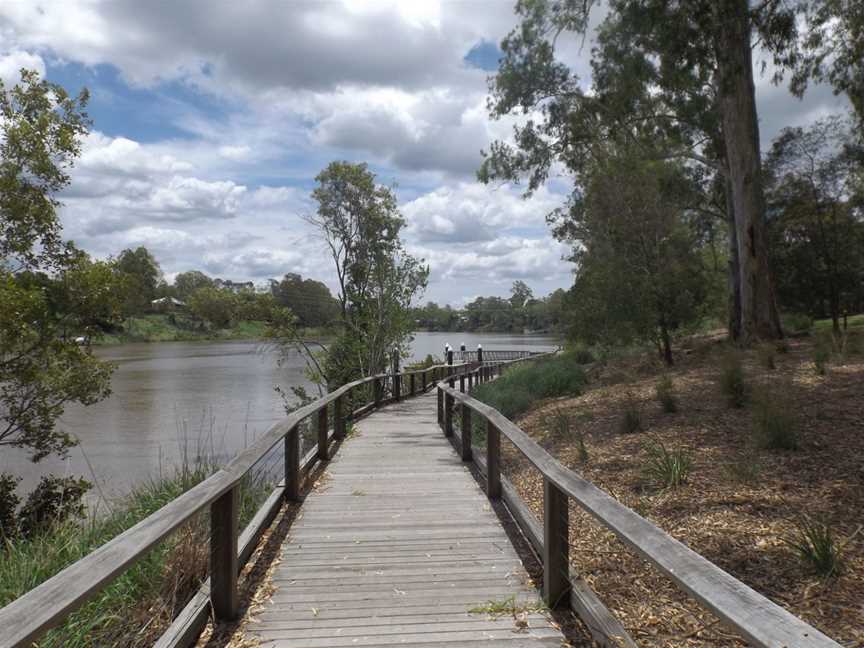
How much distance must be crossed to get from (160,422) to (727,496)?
66.8 feet

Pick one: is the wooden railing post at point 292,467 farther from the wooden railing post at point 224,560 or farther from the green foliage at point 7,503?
the green foliage at point 7,503

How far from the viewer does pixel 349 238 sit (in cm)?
2028

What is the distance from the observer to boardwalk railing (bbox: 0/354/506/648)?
181 cm

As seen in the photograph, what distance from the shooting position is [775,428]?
19.4 feet

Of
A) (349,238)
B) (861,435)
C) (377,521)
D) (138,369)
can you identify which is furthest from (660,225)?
(138,369)

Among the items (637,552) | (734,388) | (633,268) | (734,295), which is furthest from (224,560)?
(734,295)

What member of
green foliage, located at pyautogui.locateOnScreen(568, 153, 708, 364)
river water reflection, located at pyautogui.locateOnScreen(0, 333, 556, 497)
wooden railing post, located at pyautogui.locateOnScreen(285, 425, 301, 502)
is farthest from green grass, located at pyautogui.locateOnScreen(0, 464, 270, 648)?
green foliage, located at pyautogui.locateOnScreen(568, 153, 708, 364)

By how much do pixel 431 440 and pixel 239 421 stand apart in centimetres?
1314

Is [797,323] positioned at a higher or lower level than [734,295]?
lower

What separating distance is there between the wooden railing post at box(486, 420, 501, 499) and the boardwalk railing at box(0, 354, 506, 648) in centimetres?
167

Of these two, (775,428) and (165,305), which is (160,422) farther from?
(165,305)

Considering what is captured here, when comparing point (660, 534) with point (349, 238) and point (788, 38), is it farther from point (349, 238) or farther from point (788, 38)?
point (349, 238)

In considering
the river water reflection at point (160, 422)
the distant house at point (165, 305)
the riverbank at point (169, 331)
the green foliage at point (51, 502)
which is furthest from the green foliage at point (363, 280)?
the distant house at point (165, 305)

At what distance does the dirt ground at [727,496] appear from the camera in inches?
133
